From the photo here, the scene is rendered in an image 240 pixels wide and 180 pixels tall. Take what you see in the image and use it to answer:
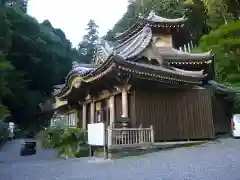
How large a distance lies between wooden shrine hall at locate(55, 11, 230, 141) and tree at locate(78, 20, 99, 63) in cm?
4579

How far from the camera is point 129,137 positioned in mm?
11344

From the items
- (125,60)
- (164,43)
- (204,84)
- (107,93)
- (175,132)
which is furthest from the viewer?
(164,43)

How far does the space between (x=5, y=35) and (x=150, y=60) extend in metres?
9.91

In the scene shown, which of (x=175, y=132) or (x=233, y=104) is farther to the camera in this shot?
(x=233, y=104)

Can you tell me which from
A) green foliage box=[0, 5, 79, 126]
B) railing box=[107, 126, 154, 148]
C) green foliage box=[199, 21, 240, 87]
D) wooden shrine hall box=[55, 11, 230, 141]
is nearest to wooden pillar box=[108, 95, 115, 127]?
wooden shrine hall box=[55, 11, 230, 141]

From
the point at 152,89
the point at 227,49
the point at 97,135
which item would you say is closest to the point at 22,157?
the point at 97,135

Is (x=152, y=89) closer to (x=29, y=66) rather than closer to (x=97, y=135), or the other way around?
(x=97, y=135)

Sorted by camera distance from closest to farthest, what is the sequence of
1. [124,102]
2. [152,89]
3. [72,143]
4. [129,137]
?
[129,137] < [124,102] < [152,89] < [72,143]

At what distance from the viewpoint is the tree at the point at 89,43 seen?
63.7 m

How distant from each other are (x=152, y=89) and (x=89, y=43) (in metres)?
56.9

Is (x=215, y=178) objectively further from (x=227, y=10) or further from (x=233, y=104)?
(x=227, y=10)

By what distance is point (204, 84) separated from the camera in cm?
1616

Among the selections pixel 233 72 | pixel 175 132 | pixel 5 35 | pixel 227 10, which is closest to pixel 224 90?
pixel 233 72

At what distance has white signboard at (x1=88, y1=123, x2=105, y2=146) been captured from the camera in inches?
448
